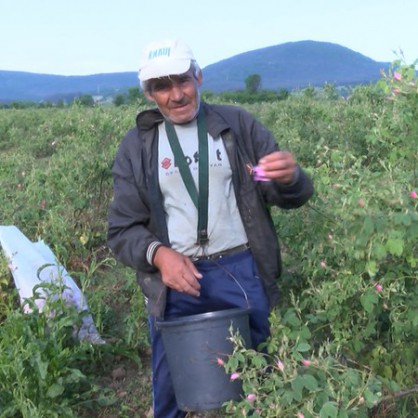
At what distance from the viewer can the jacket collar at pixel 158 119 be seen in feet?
7.86

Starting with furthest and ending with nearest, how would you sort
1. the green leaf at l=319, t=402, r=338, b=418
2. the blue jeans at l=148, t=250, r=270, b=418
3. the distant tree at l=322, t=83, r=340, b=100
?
1. the distant tree at l=322, t=83, r=340, b=100
2. the blue jeans at l=148, t=250, r=270, b=418
3. the green leaf at l=319, t=402, r=338, b=418

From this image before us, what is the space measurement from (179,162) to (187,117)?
0.49 ft

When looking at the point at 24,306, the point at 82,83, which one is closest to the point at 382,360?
the point at 24,306

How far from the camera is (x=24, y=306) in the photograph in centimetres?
354

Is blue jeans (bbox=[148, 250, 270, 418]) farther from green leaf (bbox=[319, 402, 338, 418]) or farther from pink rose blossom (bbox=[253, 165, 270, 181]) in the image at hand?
green leaf (bbox=[319, 402, 338, 418])

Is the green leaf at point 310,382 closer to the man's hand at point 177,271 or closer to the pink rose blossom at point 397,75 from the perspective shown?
the man's hand at point 177,271

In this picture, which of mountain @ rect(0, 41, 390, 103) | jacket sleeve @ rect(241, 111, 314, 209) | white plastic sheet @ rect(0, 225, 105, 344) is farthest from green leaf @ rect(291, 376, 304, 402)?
mountain @ rect(0, 41, 390, 103)

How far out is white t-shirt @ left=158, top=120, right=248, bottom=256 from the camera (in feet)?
7.87

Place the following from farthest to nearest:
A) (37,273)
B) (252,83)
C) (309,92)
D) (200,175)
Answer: (252,83), (309,92), (37,273), (200,175)

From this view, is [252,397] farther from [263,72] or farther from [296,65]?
[296,65]

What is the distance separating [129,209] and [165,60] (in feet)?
1.70

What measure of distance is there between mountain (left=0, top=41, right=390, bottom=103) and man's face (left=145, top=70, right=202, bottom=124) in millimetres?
40268

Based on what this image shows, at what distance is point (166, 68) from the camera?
2.30m

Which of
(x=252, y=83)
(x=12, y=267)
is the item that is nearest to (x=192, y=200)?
(x=12, y=267)
